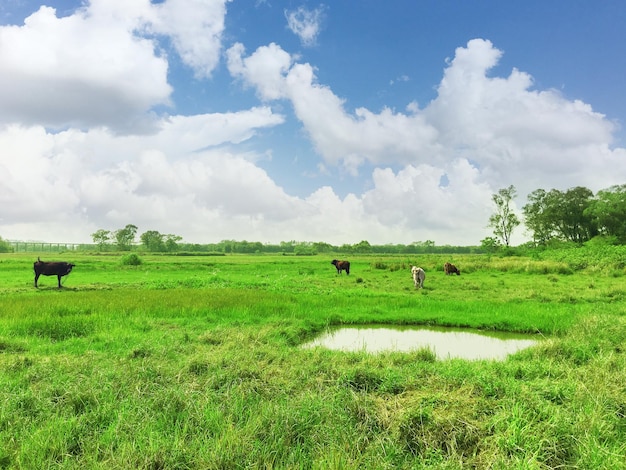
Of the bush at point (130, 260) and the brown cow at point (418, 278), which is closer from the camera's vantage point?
the brown cow at point (418, 278)

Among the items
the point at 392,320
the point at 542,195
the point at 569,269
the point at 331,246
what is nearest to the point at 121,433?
the point at 392,320

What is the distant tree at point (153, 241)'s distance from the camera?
317 ft

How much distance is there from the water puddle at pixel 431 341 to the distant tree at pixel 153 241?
96.0m

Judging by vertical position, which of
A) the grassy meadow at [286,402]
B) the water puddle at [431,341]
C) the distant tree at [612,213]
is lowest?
the water puddle at [431,341]

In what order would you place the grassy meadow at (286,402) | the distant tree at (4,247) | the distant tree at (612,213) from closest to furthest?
the grassy meadow at (286,402)
the distant tree at (612,213)
the distant tree at (4,247)

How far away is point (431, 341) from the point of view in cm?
986

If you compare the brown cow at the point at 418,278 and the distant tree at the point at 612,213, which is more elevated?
the distant tree at the point at 612,213

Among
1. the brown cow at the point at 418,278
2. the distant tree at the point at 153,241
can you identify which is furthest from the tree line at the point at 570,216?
the distant tree at the point at 153,241

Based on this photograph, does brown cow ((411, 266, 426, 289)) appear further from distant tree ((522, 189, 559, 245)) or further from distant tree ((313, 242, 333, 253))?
distant tree ((313, 242, 333, 253))

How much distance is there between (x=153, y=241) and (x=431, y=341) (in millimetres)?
98857

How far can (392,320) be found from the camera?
12219 millimetres

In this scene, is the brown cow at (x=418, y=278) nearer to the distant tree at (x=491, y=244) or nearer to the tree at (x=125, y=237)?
the distant tree at (x=491, y=244)

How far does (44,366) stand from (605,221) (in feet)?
215

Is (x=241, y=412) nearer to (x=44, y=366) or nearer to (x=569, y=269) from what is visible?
(x=44, y=366)
